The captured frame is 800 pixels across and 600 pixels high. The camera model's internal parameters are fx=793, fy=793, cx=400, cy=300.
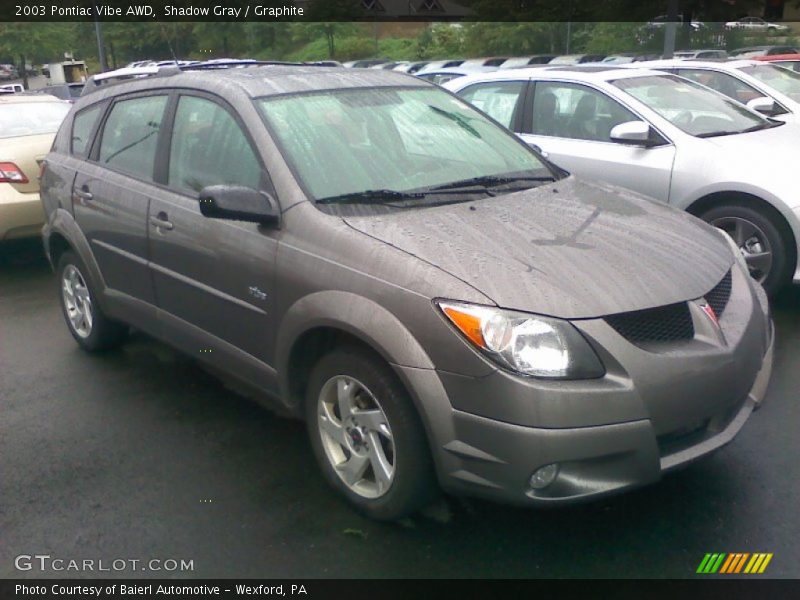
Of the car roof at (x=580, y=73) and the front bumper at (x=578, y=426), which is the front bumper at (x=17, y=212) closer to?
the car roof at (x=580, y=73)

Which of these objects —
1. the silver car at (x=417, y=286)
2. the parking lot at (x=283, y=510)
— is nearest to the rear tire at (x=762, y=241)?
the parking lot at (x=283, y=510)

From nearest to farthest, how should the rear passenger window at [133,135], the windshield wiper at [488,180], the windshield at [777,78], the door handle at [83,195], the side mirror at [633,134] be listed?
the windshield wiper at [488,180] < the rear passenger window at [133,135] < the door handle at [83,195] < the side mirror at [633,134] < the windshield at [777,78]

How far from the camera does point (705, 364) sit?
9.11 ft

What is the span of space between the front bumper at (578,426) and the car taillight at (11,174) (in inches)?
220

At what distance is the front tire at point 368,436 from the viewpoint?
113 inches

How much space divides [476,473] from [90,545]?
62.7 inches

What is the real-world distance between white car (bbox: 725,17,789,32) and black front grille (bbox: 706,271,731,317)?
32458 millimetres

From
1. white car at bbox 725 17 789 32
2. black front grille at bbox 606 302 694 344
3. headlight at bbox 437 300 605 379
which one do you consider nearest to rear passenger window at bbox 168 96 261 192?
headlight at bbox 437 300 605 379

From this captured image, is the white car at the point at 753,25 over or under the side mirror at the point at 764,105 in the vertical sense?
under

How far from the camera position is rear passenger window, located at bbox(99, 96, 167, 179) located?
13.8 ft

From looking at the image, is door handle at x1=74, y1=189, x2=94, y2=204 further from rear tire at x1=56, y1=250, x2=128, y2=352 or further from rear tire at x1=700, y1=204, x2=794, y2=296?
rear tire at x1=700, y1=204, x2=794, y2=296

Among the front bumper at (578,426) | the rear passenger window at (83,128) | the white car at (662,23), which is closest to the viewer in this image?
the front bumper at (578,426)

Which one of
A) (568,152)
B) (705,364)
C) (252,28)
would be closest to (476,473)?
(705,364)

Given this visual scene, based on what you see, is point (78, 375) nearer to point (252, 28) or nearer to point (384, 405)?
point (384, 405)
